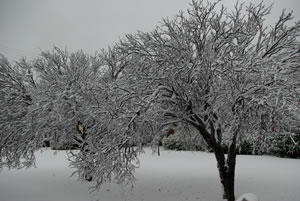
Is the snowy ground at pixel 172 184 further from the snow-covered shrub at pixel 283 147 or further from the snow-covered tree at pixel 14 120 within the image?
the snow-covered tree at pixel 14 120

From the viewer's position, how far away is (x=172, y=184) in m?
11.4

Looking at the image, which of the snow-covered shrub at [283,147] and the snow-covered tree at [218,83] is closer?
the snow-covered tree at [218,83]

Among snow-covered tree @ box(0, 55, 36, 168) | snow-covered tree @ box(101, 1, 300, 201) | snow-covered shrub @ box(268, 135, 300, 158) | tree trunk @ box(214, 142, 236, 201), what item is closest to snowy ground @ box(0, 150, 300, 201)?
snow-covered shrub @ box(268, 135, 300, 158)

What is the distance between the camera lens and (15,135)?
11023 mm

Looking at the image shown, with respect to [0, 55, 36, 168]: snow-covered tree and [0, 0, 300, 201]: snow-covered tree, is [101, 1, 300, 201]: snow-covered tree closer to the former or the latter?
[0, 0, 300, 201]: snow-covered tree

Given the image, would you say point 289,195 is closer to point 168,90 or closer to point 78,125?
point 168,90

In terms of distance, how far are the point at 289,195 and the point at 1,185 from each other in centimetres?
1286

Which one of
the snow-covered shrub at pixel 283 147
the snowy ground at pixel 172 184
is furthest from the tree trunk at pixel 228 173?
the snow-covered shrub at pixel 283 147

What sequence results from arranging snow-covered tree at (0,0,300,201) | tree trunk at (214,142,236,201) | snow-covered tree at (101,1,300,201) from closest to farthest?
snow-covered tree at (101,1,300,201) → snow-covered tree at (0,0,300,201) → tree trunk at (214,142,236,201)

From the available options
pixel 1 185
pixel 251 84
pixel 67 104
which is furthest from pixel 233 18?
pixel 1 185

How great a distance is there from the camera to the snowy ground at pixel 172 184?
972cm

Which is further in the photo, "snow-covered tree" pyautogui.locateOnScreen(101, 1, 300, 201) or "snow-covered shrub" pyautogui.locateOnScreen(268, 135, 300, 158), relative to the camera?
"snow-covered shrub" pyautogui.locateOnScreen(268, 135, 300, 158)

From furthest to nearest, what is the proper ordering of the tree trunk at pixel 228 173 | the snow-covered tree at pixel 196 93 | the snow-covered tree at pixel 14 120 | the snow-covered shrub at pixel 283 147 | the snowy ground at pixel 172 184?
the snow-covered shrub at pixel 283 147, the snow-covered tree at pixel 14 120, the snowy ground at pixel 172 184, the tree trunk at pixel 228 173, the snow-covered tree at pixel 196 93

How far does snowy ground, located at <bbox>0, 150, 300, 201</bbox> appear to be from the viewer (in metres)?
9.72
